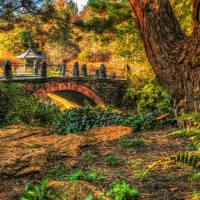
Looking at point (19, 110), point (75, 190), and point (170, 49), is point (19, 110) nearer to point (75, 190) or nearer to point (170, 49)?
point (170, 49)

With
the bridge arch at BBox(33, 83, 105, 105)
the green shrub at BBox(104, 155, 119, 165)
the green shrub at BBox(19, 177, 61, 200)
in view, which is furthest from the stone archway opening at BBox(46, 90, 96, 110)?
the green shrub at BBox(19, 177, 61, 200)

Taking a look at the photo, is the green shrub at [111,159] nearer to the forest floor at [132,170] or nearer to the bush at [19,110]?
the forest floor at [132,170]

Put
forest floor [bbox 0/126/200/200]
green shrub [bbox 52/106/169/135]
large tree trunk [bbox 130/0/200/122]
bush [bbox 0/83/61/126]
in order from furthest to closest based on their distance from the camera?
bush [bbox 0/83/61/126] < green shrub [bbox 52/106/169/135] < large tree trunk [bbox 130/0/200/122] < forest floor [bbox 0/126/200/200]

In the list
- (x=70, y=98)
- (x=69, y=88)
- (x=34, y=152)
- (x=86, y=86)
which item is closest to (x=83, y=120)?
(x=34, y=152)

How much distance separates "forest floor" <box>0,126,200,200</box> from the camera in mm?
2688

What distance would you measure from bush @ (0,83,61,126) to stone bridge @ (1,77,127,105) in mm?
4938

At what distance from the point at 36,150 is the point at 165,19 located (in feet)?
9.45

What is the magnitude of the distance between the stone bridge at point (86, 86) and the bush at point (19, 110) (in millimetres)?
4938

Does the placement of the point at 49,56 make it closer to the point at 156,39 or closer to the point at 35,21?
the point at 35,21

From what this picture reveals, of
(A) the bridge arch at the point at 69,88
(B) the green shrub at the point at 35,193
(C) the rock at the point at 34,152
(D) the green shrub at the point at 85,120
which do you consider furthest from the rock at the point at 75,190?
(A) the bridge arch at the point at 69,88

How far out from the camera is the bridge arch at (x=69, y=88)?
1745 cm

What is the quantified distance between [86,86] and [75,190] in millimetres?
18458

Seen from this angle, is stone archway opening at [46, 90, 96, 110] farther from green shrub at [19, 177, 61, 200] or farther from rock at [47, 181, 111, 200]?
green shrub at [19, 177, 61, 200]

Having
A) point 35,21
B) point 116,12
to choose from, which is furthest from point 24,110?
point 116,12
